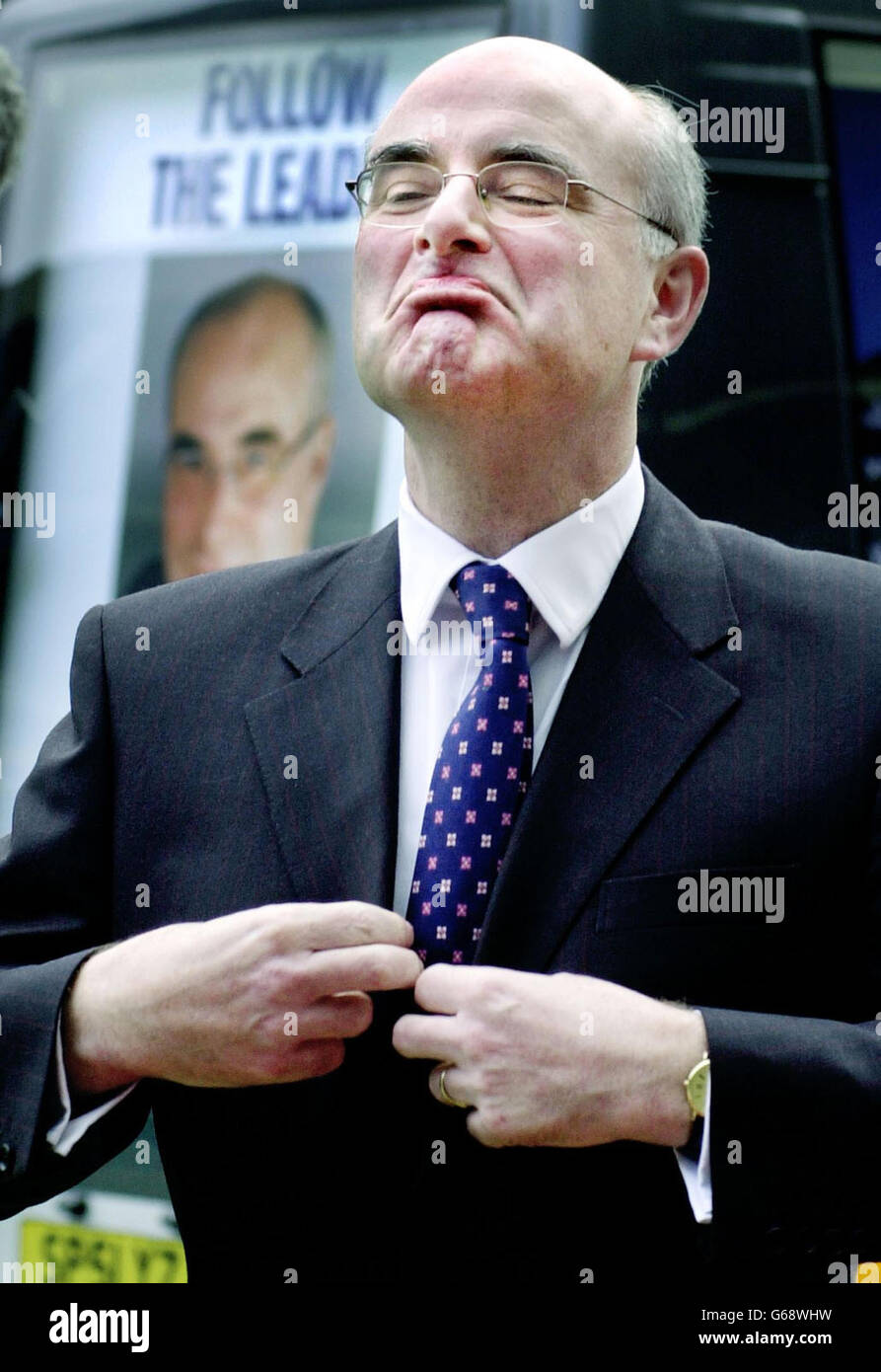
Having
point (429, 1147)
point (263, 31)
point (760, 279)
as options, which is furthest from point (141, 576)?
point (429, 1147)

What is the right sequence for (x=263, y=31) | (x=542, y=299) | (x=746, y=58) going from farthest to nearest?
(x=263, y=31) → (x=746, y=58) → (x=542, y=299)

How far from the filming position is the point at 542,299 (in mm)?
2229

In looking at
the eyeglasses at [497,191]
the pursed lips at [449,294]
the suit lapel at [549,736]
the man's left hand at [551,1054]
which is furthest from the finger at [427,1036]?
the eyeglasses at [497,191]

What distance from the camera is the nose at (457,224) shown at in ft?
7.25

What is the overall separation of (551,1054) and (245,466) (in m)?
2.15

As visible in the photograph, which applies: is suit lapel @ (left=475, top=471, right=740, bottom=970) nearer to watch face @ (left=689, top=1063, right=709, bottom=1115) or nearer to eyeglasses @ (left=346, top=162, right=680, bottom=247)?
watch face @ (left=689, top=1063, right=709, bottom=1115)

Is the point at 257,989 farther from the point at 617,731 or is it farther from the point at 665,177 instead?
the point at 665,177

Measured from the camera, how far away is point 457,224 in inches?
86.9

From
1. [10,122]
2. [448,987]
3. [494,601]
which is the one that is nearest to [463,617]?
[494,601]

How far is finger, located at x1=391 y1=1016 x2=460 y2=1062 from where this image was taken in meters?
1.90

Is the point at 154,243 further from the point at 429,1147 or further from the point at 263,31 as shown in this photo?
the point at 429,1147

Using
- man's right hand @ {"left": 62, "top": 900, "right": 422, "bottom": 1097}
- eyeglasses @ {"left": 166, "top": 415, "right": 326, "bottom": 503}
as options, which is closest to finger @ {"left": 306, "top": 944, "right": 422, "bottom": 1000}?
man's right hand @ {"left": 62, "top": 900, "right": 422, "bottom": 1097}

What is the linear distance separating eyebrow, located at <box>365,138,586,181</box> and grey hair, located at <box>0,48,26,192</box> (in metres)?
1.97
